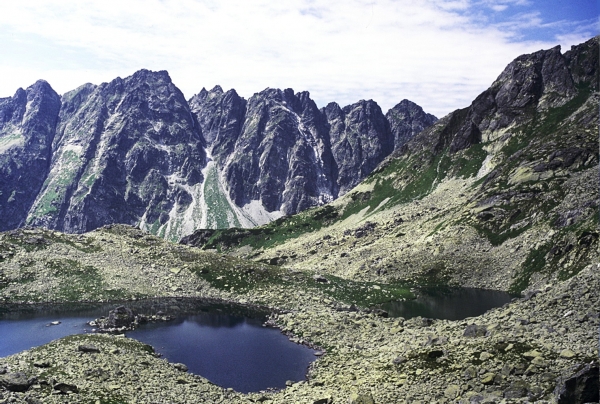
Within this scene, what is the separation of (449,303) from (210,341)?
50664 millimetres

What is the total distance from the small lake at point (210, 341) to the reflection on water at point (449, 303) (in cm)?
2709

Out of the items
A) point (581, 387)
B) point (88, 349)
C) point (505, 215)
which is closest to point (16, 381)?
point (88, 349)

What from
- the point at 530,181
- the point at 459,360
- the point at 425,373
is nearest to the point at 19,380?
the point at 425,373

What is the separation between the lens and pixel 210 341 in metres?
69.2

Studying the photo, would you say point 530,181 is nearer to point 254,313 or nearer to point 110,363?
point 254,313

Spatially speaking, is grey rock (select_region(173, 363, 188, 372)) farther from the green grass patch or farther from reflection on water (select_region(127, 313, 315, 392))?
the green grass patch

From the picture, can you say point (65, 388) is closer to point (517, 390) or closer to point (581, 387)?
point (517, 390)

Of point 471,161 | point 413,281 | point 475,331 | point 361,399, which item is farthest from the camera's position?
point 471,161

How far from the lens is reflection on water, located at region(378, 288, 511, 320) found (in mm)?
83312

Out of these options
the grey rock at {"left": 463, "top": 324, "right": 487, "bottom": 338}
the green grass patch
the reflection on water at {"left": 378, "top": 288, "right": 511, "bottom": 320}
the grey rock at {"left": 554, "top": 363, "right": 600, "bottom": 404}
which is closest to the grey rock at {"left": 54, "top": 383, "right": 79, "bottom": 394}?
the grey rock at {"left": 463, "top": 324, "right": 487, "bottom": 338}

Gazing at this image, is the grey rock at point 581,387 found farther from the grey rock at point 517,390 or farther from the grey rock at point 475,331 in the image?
the grey rock at point 475,331

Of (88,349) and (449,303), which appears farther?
(449,303)

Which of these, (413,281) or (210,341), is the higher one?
(413,281)

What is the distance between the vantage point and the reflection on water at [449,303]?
273ft
